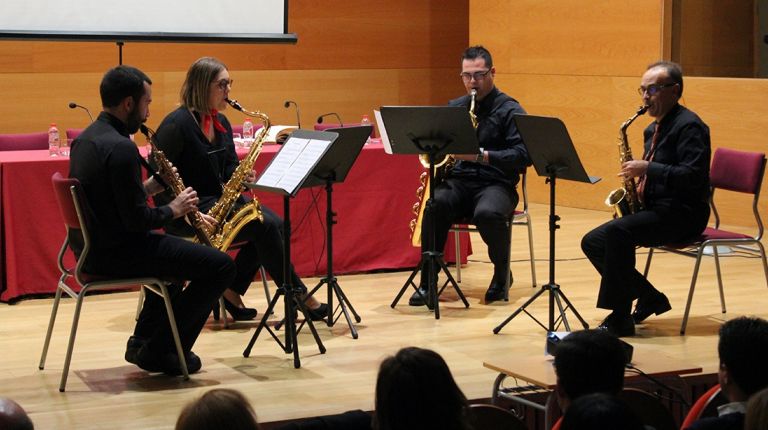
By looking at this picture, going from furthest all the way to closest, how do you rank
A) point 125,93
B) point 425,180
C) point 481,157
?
1. point 425,180
2. point 481,157
3. point 125,93

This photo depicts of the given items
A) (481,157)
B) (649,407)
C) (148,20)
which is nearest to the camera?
(649,407)

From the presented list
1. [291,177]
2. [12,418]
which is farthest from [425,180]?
[12,418]

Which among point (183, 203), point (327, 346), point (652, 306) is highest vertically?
point (183, 203)

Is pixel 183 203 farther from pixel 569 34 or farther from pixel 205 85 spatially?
pixel 569 34

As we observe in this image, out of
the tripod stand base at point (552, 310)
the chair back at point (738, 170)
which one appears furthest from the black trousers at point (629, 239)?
the chair back at point (738, 170)

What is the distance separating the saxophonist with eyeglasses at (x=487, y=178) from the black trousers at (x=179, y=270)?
152 cm

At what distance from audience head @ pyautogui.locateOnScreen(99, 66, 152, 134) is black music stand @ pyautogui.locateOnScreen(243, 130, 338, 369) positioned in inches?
22.0

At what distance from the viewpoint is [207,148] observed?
5395mm

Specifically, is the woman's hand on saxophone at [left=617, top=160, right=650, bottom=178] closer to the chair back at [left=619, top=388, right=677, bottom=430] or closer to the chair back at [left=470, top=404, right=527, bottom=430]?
the chair back at [left=619, top=388, right=677, bottom=430]

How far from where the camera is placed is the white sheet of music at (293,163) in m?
4.71

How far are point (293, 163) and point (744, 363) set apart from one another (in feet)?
7.95

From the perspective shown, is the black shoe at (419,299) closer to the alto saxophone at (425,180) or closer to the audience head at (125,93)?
the alto saxophone at (425,180)

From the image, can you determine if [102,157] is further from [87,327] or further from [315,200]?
[315,200]

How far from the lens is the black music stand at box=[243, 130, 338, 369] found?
15.5 ft
